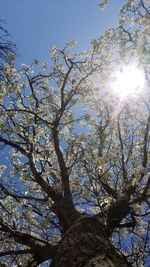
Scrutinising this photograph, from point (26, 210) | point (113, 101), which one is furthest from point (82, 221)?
point (113, 101)

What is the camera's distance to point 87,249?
5812 millimetres

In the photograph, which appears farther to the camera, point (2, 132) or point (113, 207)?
point (2, 132)

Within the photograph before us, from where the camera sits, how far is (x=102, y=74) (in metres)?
13.4

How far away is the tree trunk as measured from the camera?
5172 millimetres

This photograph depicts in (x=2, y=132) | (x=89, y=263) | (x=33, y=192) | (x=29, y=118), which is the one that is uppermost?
(x=29, y=118)

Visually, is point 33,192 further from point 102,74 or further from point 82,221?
point 82,221

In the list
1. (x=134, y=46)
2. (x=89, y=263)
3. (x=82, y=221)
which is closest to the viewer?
(x=89, y=263)

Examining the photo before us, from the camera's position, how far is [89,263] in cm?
509

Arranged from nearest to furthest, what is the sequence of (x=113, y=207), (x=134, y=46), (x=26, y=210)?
1. (x=113, y=207)
2. (x=26, y=210)
3. (x=134, y=46)

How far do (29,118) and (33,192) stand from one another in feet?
9.61

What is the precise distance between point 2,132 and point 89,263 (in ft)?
25.5

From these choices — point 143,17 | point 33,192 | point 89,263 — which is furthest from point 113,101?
point 89,263

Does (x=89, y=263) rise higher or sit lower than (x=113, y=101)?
lower

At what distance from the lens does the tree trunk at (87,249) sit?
204 inches
